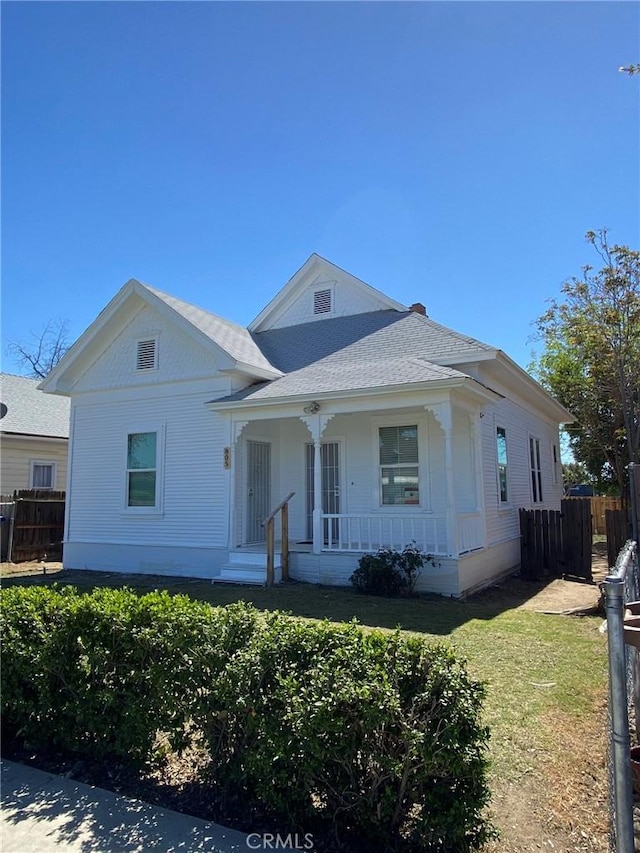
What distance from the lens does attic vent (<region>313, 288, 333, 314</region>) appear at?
15344 millimetres

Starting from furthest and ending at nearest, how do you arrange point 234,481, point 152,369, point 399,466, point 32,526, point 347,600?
point 32,526, point 152,369, point 234,481, point 399,466, point 347,600

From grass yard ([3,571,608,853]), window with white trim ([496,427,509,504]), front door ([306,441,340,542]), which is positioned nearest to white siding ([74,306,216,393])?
front door ([306,441,340,542])

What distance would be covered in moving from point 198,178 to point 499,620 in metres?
10.4

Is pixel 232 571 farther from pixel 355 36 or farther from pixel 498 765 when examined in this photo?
pixel 355 36

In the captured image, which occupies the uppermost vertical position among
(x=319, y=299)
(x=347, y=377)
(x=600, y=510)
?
(x=319, y=299)

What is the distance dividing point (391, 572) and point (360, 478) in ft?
9.29

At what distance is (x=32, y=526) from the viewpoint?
52.3 ft

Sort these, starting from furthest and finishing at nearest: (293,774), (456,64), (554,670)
Result: 1. (456,64)
2. (554,670)
3. (293,774)

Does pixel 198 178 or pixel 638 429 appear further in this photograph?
pixel 638 429

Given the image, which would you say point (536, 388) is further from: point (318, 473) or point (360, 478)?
point (318, 473)

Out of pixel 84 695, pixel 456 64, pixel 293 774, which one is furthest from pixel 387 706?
pixel 456 64

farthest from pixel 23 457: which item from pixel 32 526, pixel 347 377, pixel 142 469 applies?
pixel 347 377

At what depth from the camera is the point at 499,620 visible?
8.10 metres

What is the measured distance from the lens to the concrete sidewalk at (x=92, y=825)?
279 cm
